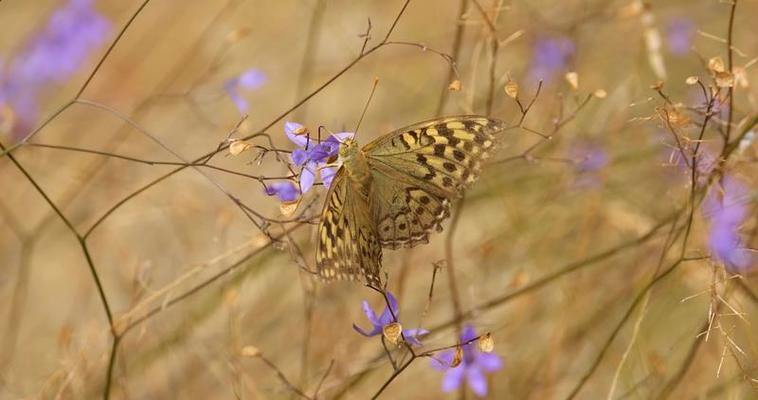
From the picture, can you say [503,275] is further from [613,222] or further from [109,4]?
[109,4]

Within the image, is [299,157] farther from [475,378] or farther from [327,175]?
[475,378]

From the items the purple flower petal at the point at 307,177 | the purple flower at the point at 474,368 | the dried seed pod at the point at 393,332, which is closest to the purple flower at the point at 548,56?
the purple flower at the point at 474,368

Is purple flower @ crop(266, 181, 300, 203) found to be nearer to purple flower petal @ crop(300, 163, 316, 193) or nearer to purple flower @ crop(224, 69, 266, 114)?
purple flower petal @ crop(300, 163, 316, 193)

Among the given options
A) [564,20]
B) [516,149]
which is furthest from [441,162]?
[564,20]

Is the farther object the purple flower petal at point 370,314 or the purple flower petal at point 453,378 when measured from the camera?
the purple flower petal at point 453,378

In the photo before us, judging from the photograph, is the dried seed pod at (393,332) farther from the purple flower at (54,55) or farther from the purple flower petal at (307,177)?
the purple flower at (54,55)

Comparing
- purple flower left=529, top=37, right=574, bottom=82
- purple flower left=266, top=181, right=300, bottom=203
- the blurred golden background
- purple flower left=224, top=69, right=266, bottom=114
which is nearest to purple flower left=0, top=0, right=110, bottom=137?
the blurred golden background

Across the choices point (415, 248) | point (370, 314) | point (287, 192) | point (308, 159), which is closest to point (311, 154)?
point (308, 159)
